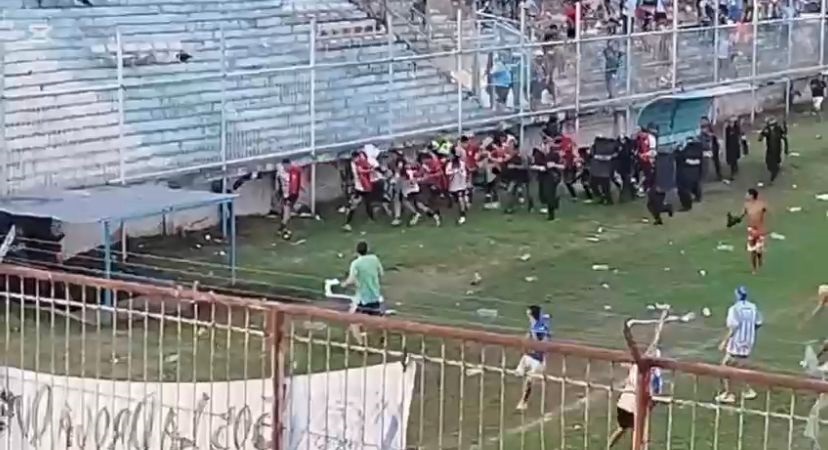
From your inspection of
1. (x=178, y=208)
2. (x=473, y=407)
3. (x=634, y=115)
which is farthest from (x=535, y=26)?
(x=473, y=407)

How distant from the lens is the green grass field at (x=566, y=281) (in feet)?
47.1

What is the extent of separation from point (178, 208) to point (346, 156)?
7.22 metres

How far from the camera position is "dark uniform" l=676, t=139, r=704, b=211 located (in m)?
26.7

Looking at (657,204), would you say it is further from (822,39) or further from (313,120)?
(822,39)

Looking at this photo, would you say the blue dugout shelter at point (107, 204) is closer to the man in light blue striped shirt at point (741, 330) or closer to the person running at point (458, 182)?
the person running at point (458, 182)

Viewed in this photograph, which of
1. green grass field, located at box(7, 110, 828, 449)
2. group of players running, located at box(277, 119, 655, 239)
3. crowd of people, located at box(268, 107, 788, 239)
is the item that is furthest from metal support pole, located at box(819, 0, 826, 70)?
group of players running, located at box(277, 119, 655, 239)

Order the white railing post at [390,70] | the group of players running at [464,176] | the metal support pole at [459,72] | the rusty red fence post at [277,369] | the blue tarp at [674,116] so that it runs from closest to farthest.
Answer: the rusty red fence post at [277,369], the group of players running at [464,176], the white railing post at [390,70], the metal support pole at [459,72], the blue tarp at [674,116]

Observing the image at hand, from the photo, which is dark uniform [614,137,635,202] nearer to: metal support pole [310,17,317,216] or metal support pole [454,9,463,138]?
metal support pole [454,9,463,138]

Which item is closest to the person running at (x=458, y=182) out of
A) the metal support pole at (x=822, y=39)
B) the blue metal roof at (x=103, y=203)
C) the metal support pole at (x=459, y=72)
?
the metal support pole at (x=459, y=72)

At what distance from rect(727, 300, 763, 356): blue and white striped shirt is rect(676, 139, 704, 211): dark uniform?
11.0m

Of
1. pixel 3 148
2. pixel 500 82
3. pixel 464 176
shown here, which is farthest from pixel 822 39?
pixel 3 148

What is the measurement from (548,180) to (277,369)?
18.1 meters

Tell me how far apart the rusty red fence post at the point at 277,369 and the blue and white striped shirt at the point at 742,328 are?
8388 millimetres

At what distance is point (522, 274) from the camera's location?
2131 cm
